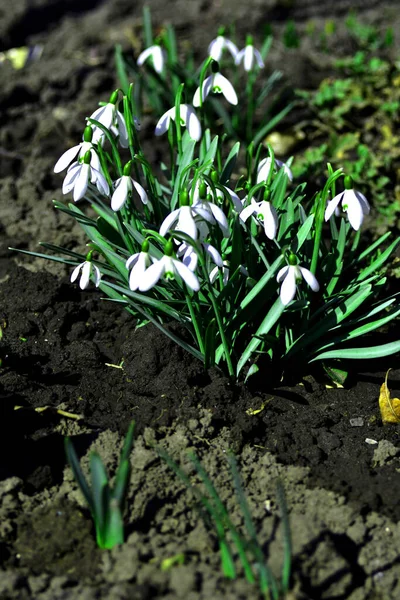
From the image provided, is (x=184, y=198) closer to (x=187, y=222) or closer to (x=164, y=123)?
(x=187, y=222)

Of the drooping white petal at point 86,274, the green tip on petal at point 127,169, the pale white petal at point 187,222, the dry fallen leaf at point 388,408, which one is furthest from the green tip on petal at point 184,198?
the dry fallen leaf at point 388,408

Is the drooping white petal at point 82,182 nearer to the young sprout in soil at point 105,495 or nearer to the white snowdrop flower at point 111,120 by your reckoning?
the white snowdrop flower at point 111,120

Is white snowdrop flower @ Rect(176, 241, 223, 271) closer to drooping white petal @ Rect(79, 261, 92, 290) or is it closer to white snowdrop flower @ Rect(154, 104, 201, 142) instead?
drooping white petal @ Rect(79, 261, 92, 290)

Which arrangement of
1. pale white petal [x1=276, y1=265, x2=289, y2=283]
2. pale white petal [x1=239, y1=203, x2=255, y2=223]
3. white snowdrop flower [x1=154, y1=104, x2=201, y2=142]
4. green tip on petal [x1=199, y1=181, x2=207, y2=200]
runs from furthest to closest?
white snowdrop flower [x1=154, y1=104, x2=201, y2=142] < pale white petal [x1=239, y1=203, x2=255, y2=223] < pale white petal [x1=276, y1=265, x2=289, y2=283] < green tip on petal [x1=199, y1=181, x2=207, y2=200]

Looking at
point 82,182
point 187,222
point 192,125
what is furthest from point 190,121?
point 187,222

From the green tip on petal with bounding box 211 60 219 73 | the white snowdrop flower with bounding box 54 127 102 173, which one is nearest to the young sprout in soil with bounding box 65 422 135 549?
the white snowdrop flower with bounding box 54 127 102 173

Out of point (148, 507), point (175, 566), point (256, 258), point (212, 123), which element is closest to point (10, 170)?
point (212, 123)
